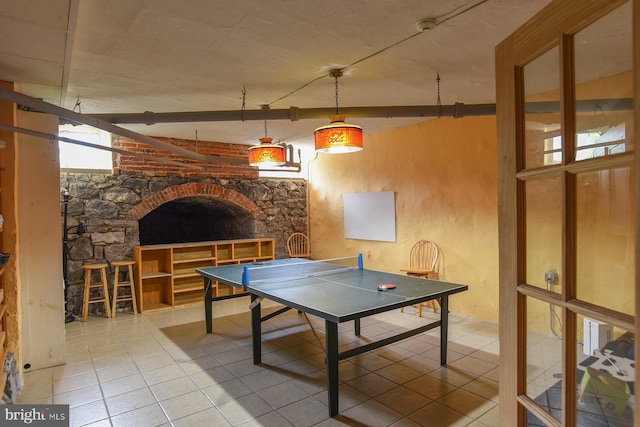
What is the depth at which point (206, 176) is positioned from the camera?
588 centimetres

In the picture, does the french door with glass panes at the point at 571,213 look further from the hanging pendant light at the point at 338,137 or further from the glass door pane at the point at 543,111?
the hanging pendant light at the point at 338,137

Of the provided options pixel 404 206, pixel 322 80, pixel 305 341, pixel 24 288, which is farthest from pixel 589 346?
pixel 404 206

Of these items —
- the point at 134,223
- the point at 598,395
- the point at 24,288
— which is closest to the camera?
the point at 598,395

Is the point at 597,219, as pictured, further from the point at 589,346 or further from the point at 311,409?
the point at 311,409

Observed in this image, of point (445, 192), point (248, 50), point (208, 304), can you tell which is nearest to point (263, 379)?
point (208, 304)

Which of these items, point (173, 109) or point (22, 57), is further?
point (173, 109)

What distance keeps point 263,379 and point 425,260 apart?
9.23ft

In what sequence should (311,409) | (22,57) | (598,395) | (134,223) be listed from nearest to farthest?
1. (598,395)
2. (22,57)
3. (311,409)
4. (134,223)

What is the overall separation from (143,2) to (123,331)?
3.63m

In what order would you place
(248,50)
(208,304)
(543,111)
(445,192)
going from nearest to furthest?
(543,111) → (248,50) → (208,304) → (445,192)

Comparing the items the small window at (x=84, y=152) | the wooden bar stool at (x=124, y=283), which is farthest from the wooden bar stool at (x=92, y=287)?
the small window at (x=84, y=152)

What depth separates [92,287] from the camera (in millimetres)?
4855

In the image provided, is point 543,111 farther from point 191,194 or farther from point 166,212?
point 166,212

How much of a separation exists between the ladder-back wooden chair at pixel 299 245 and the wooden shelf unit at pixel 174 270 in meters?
1.11
